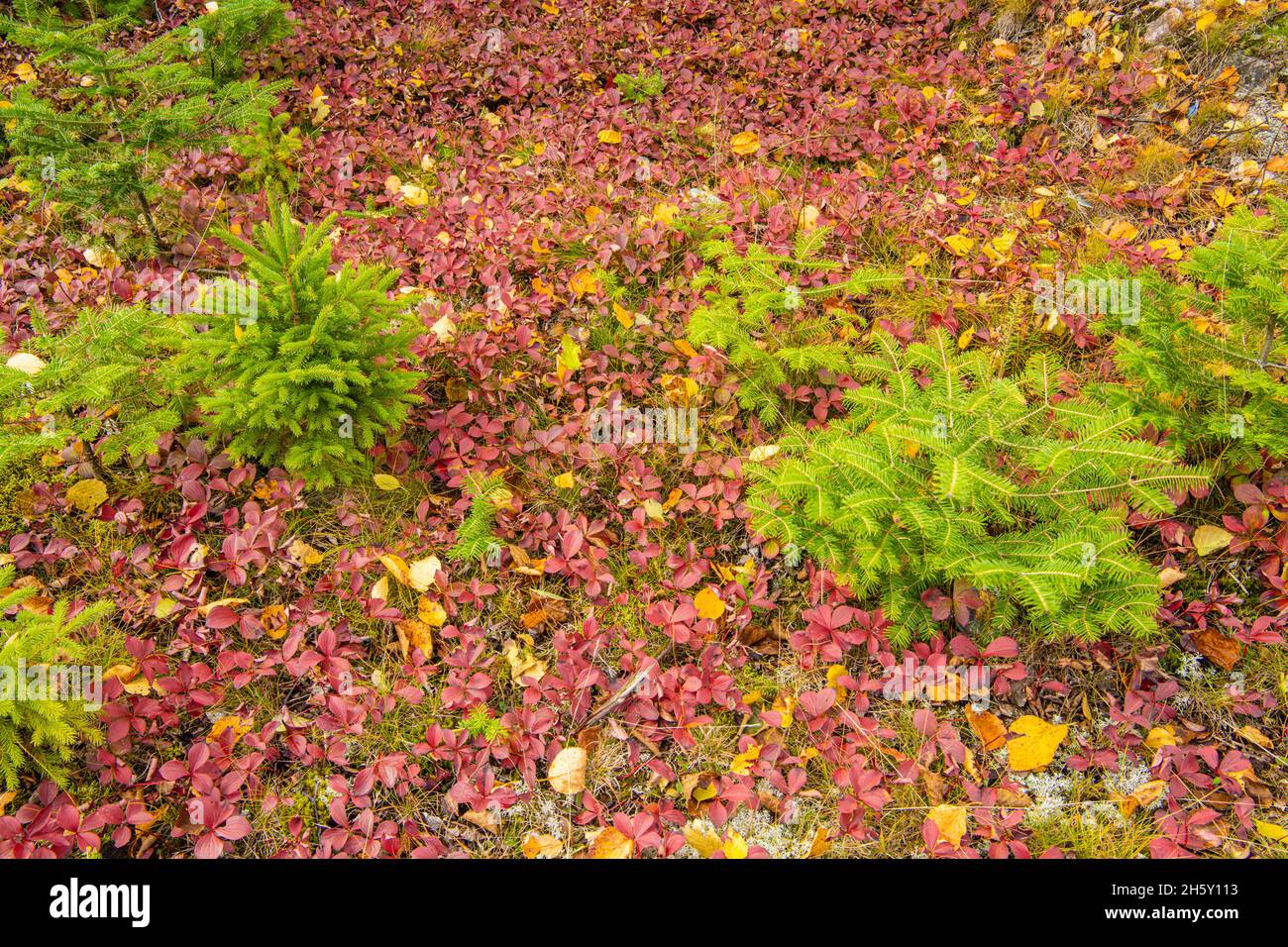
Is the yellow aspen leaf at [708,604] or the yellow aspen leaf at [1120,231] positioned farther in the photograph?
the yellow aspen leaf at [1120,231]

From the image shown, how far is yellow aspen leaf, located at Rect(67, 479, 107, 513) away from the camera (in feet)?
11.3

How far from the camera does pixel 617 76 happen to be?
579cm

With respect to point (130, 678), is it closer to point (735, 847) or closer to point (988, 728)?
point (735, 847)

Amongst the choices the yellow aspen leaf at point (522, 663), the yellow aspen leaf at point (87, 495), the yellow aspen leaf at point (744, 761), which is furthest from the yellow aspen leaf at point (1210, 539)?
the yellow aspen leaf at point (87, 495)

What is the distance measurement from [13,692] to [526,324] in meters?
2.82

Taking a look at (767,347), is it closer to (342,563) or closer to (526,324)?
(526,324)

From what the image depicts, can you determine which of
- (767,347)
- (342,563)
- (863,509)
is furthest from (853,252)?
(342,563)

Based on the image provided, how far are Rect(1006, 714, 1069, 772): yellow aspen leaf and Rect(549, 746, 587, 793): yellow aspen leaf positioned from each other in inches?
68.4

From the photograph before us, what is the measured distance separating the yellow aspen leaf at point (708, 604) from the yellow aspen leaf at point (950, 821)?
1.13 m

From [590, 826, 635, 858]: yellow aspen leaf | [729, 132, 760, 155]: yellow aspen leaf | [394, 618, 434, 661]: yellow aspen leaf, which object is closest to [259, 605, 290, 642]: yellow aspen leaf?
[394, 618, 434, 661]: yellow aspen leaf

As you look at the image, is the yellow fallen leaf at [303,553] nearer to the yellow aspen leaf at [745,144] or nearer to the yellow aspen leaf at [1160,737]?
the yellow aspen leaf at [1160,737]

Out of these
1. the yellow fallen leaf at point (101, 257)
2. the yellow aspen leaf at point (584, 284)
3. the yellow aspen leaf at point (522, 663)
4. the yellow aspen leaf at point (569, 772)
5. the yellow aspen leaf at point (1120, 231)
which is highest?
the yellow aspen leaf at point (1120, 231)

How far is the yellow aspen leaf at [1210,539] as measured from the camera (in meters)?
3.17

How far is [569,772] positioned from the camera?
290cm
